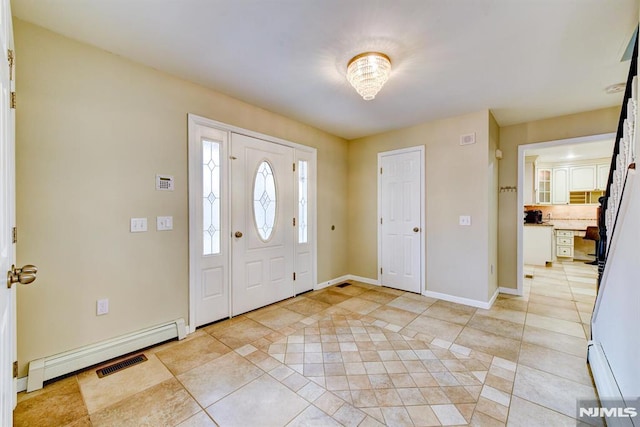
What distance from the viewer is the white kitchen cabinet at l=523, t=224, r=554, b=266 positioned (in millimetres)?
5691

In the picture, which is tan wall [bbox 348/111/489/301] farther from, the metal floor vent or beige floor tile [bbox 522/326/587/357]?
the metal floor vent

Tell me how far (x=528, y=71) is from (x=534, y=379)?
2597 millimetres

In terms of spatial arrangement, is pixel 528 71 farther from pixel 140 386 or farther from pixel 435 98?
pixel 140 386

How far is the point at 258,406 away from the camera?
5.61 ft

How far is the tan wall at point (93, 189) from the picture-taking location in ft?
6.23

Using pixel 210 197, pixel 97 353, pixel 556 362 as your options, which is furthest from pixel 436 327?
pixel 97 353

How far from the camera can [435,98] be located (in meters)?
3.05

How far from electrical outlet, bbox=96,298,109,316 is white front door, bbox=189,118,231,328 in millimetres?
683

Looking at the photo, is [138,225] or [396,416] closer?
[396,416]

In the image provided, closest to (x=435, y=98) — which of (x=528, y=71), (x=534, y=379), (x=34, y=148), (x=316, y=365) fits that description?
(x=528, y=71)

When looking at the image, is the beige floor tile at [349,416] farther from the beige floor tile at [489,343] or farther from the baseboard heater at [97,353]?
the baseboard heater at [97,353]

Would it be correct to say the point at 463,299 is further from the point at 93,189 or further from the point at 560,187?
the point at 560,187

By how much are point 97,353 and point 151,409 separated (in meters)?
0.83

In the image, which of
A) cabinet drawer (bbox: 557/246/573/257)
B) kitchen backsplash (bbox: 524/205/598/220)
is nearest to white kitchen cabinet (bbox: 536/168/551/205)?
kitchen backsplash (bbox: 524/205/598/220)
